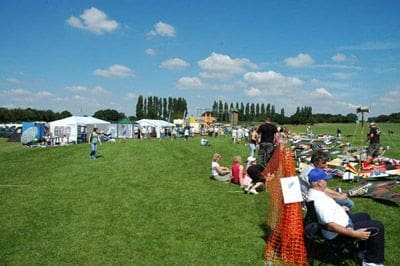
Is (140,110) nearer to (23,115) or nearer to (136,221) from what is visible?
(23,115)

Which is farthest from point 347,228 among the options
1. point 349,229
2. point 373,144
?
point 373,144

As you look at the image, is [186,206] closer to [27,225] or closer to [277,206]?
[277,206]

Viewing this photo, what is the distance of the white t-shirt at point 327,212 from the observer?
4828 millimetres

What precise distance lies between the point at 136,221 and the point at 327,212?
13.4 ft

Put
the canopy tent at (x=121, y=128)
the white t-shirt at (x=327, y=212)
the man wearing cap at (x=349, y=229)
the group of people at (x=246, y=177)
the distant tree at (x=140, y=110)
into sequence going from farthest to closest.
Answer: the distant tree at (x=140, y=110) → the canopy tent at (x=121, y=128) → the group of people at (x=246, y=177) → the white t-shirt at (x=327, y=212) → the man wearing cap at (x=349, y=229)

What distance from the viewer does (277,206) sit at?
6.57 metres

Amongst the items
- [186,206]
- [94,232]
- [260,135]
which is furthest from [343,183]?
[94,232]

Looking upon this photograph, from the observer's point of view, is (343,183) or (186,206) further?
(343,183)

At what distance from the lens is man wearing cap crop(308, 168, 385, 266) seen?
471cm

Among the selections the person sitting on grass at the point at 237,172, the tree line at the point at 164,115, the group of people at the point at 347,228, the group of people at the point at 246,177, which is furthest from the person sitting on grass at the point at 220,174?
the tree line at the point at 164,115

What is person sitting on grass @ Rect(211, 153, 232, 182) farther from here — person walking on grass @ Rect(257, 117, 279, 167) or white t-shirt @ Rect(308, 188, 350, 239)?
white t-shirt @ Rect(308, 188, 350, 239)

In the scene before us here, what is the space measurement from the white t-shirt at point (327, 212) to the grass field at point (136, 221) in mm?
1073

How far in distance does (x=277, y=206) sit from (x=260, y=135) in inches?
275

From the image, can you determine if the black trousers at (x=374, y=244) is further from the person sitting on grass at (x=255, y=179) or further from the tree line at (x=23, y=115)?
the tree line at (x=23, y=115)
